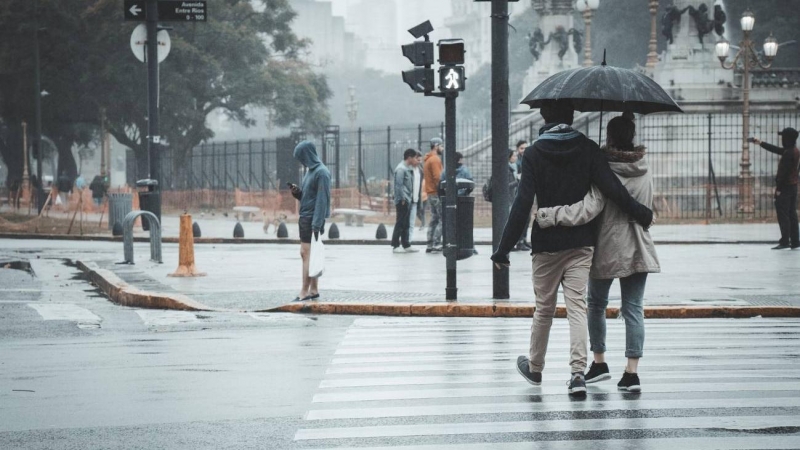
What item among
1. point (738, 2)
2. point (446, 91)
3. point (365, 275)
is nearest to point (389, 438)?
point (446, 91)

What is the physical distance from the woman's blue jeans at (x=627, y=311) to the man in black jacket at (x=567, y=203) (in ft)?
1.01

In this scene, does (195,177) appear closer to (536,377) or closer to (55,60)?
(55,60)

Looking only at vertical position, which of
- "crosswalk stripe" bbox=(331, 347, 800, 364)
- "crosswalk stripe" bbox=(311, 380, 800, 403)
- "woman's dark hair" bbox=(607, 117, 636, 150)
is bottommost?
"crosswalk stripe" bbox=(331, 347, 800, 364)

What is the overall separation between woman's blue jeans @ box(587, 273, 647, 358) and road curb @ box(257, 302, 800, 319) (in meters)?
4.48

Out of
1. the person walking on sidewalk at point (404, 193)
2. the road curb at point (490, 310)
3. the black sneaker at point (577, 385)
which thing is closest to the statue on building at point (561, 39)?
the person walking on sidewalk at point (404, 193)

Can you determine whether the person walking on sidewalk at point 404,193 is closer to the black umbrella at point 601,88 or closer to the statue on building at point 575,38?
the black umbrella at point 601,88

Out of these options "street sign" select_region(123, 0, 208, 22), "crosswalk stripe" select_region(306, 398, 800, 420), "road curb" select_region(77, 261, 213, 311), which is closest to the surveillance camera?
"road curb" select_region(77, 261, 213, 311)

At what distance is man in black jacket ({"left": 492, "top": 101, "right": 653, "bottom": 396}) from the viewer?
8211mm

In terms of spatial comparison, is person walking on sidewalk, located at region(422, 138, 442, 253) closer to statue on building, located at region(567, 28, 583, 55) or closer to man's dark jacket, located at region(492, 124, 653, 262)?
man's dark jacket, located at region(492, 124, 653, 262)

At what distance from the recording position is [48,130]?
60.0 metres

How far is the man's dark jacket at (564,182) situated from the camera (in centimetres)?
821

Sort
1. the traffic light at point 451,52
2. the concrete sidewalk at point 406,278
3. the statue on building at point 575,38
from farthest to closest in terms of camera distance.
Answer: the statue on building at point 575,38 → the concrete sidewalk at point 406,278 → the traffic light at point 451,52

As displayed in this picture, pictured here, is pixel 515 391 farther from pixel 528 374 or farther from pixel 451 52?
pixel 451 52

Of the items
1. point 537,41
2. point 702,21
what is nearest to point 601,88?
point 702,21
